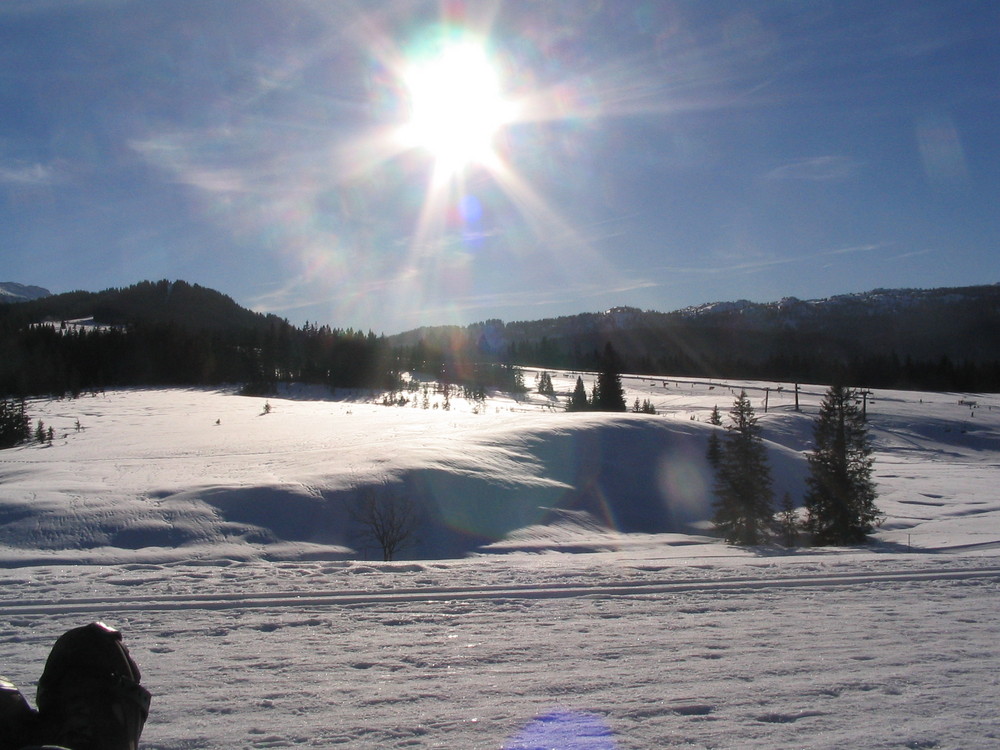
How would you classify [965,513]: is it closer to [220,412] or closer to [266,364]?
[220,412]

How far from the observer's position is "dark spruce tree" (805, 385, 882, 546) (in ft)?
65.7

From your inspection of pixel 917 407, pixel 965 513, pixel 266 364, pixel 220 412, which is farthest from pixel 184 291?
pixel 965 513

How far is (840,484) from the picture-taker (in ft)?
67.3

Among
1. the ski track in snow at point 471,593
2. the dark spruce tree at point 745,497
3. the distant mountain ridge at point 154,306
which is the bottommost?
the dark spruce tree at point 745,497

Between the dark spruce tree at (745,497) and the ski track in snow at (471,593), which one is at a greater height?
the ski track in snow at (471,593)

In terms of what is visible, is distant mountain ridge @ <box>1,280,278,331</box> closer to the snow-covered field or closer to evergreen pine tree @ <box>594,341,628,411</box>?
evergreen pine tree @ <box>594,341,628,411</box>

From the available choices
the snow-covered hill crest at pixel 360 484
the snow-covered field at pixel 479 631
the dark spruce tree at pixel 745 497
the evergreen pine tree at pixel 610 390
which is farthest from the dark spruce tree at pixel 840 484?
the evergreen pine tree at pixel 610 390

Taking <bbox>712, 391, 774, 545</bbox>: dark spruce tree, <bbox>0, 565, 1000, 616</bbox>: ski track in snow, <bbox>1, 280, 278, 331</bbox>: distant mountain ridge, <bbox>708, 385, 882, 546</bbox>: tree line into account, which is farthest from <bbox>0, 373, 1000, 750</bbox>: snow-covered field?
<bbox>1, 280, 278, 331</bbox>: distant mountain ridge

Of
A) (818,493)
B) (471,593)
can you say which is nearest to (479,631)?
(471,593)

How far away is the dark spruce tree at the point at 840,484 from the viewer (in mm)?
20016

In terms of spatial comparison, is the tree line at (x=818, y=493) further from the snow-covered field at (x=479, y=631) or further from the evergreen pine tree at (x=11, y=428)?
the evergreen pine tree at (x=11, y=428)

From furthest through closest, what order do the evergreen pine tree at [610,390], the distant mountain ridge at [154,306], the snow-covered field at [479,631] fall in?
the distant mountain ridge at [154,306] → the evergreen pine tree at [610,390] → the snow-covered field at [479,631]

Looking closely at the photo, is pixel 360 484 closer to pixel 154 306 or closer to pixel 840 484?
pixel 840 484

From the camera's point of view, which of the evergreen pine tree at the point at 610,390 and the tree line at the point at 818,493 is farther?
the evergreen pine tree at the point at 610,390
